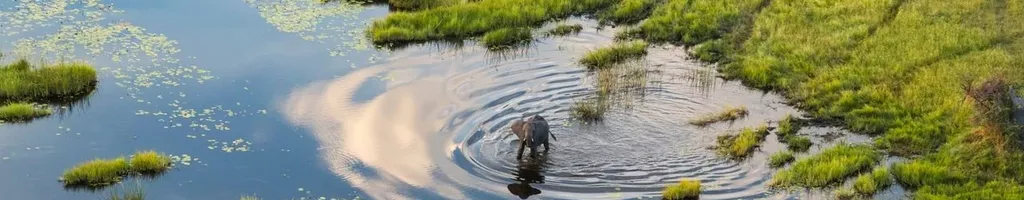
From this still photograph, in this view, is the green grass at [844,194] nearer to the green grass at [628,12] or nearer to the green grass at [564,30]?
the green grass at [564,30]

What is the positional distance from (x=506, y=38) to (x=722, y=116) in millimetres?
6520

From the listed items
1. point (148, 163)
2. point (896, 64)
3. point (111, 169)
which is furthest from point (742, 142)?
point (111, 169)

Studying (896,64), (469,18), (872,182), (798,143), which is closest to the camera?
(872,182)

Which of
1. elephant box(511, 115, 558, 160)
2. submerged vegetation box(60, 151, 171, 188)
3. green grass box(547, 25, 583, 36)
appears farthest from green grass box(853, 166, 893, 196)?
submerged vegetation box(60, 151, 171, 188)

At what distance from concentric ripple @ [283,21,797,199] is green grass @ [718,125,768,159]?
0.63ft

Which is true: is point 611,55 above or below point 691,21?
below

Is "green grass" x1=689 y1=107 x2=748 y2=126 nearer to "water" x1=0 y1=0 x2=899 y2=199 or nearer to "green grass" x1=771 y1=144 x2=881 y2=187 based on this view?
"water" x1=0 y1=0 x2=899 y2=199

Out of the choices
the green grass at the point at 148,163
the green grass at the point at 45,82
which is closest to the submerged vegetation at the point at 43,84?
the green grass at the point at 45,82

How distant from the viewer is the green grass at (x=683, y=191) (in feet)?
51.0

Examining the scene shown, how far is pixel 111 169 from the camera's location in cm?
1623

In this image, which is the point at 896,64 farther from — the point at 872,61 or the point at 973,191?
the point at 973,191

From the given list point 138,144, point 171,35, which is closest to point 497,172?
point 138,144

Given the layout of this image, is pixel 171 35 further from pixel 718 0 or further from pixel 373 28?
pixel 718 0

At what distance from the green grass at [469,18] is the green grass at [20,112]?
7109 mm
